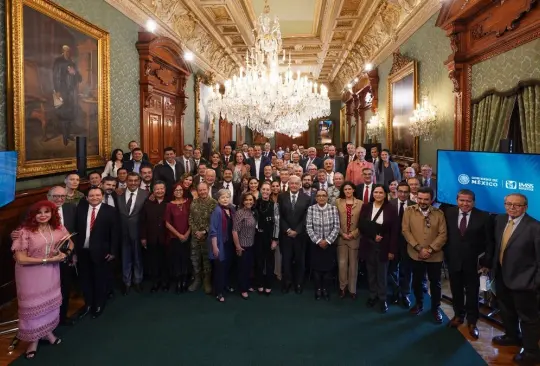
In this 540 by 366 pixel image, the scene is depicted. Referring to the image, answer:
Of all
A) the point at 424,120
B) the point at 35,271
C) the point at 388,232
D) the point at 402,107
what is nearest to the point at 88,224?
the point at 35,271

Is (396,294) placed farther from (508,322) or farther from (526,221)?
(526,221)

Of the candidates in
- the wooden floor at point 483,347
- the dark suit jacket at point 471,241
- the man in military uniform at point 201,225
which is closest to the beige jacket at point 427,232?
the dark suit jacket at point 471,241

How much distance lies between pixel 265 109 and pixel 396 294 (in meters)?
4.07

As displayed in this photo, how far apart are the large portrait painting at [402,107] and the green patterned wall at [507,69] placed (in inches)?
94.6

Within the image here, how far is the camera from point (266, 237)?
514 centimetres

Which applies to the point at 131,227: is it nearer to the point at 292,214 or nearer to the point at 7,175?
the point at 7,175

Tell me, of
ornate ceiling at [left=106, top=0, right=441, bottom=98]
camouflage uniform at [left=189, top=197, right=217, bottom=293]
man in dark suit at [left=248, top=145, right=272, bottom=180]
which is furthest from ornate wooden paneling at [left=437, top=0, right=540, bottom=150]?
camouflage uniform at [left=189, top=197, right=217, bottom=293]

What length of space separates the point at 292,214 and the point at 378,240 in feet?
3.87

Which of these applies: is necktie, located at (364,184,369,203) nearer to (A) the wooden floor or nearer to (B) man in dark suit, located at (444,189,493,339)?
(B) man in dark suit, located at (444,189,493,339)

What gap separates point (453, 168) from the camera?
474cm

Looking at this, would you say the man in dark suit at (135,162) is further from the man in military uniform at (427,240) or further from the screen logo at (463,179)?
the screen logo at (463,179)

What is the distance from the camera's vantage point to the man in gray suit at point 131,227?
16.3ft


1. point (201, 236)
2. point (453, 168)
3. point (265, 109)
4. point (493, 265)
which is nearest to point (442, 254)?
point (493, 265)

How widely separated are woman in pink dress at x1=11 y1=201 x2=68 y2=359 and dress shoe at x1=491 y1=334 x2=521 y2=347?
4.46 meters
